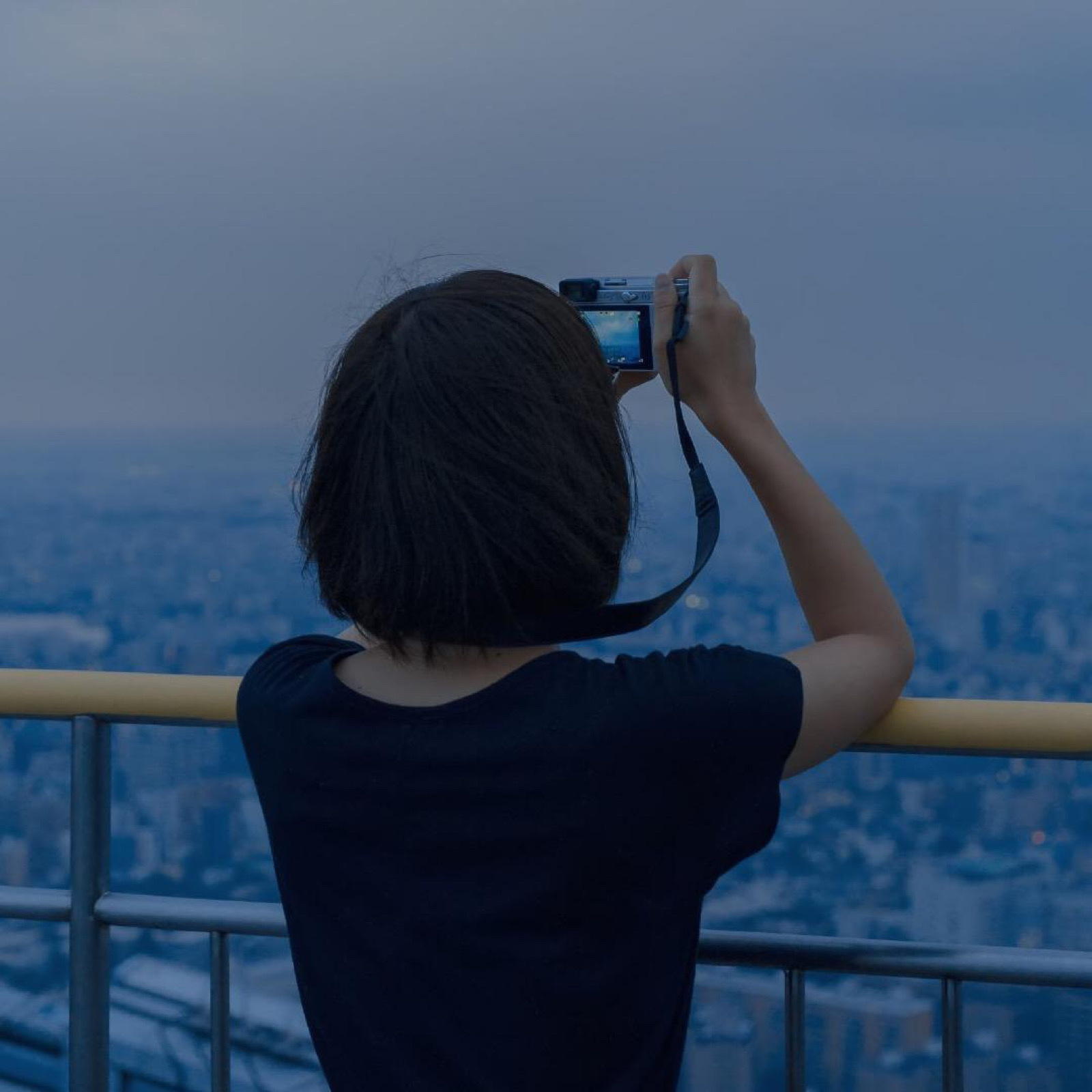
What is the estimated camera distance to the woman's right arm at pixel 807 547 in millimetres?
1026

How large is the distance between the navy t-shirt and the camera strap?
0.06 ft

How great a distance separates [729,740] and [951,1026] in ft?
2.05

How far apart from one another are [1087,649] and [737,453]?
121cm

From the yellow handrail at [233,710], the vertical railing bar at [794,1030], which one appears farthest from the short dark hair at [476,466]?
the vertical railing bar at [794,1030]

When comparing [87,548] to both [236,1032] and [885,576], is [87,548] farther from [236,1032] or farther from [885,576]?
[885,576]

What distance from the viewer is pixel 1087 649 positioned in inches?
83.9

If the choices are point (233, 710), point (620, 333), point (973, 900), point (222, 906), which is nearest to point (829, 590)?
point (620, 333)

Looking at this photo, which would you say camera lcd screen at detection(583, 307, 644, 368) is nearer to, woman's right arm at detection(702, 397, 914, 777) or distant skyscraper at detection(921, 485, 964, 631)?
woman's right arm at detection(702, 397, 914, 777)

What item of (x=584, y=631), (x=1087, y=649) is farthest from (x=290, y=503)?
(x=1087, y=649)

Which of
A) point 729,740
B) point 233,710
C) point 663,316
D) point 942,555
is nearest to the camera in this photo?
point 729,740

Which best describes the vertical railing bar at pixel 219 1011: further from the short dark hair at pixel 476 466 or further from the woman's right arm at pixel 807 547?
the woman's right arm at pixel 807 547

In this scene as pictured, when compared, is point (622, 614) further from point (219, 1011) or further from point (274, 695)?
point (219, 1011)

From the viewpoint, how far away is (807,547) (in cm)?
114

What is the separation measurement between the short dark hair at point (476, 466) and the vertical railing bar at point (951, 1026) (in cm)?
64
